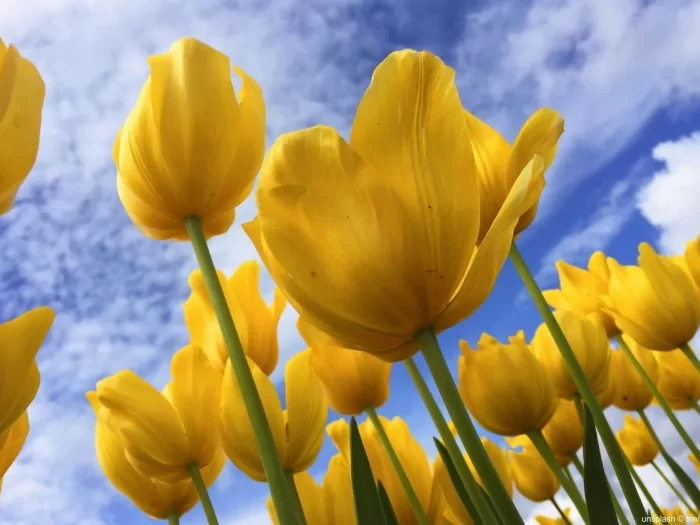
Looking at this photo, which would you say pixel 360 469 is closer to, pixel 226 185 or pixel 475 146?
pixel 226 185

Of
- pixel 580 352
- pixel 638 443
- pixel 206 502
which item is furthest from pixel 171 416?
pixel 638 443

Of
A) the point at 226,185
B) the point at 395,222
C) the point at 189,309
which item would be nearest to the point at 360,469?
the point at 395,222

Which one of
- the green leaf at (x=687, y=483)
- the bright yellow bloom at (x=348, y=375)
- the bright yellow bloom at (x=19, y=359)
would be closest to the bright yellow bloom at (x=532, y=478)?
the green leaf at (x=687, y=483)

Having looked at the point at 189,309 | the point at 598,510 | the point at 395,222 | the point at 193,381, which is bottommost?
the point at 598,510

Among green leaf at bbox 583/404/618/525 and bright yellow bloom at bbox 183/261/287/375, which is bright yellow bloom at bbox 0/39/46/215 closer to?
bright yellow bloom at bbox 183/261/287/375

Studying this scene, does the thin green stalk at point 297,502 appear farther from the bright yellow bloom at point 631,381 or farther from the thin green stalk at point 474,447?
the bright yellow bloom at point 631,381
